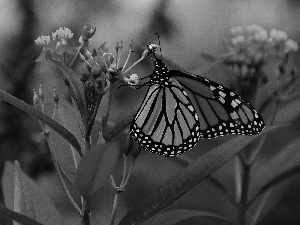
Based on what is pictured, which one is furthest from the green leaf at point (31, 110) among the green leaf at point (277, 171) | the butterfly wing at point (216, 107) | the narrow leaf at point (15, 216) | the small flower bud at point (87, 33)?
the green leaf at point (277, 171)

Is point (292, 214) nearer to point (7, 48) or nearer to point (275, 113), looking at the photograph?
point (275, 113)

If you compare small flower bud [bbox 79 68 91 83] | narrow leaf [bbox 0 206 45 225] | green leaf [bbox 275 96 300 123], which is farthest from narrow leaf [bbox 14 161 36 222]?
green leaf [bbox 275 96 300 123]

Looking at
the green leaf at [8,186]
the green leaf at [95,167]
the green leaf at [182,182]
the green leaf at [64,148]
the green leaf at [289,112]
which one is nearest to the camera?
the green leaf at [95,167]

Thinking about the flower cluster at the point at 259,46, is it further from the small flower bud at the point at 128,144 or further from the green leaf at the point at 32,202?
the green leaf at the point at 32,202

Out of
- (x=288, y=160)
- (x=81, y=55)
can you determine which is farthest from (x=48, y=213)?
(x=288, y=160)

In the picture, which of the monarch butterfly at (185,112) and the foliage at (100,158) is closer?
the foliage at (100,158)
